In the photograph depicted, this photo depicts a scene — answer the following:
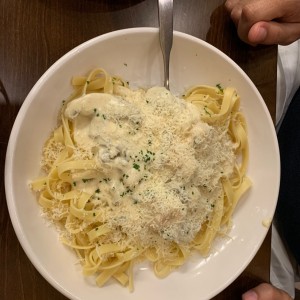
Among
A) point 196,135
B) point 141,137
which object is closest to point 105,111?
point 141,137

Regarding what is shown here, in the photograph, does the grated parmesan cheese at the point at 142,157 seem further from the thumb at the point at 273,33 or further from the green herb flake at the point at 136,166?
the thumb at the point at 273,33

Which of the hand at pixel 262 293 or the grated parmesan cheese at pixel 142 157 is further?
the hand at pixel 262 293

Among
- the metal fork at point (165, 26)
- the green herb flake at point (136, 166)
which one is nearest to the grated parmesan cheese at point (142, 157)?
the green herb flake at point (136, 166)

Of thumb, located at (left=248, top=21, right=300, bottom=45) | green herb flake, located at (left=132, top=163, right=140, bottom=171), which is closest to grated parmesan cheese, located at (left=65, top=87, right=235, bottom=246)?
green herb flake, located at (left=132, top=163, right=140, bottom=171)

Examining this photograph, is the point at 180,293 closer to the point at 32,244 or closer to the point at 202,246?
the point at 202,246

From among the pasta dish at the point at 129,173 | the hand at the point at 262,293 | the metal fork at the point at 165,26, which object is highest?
the metal fork at the point at 165,26

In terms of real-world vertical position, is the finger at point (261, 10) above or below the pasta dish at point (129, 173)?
above

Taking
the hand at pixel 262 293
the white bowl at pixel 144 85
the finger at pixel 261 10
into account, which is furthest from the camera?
the hand at pixel 262 293
